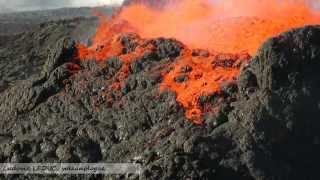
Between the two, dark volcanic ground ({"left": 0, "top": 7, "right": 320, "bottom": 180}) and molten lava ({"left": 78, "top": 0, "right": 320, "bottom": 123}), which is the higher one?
molten lava ({"left": 78, "top": 0, "right": 320, "bottom": 123})

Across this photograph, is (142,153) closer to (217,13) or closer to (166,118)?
(166,118)

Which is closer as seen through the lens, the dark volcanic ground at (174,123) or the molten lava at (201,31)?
the dark volcanic ground at (174,123)

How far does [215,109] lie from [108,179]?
433 cm

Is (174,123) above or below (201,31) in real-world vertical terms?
below

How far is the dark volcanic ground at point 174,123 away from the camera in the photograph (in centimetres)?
2573

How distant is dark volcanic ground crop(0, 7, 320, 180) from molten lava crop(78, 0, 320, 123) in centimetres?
58

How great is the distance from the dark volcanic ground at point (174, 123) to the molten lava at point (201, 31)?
1.91ft

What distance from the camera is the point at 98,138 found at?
28.8 meters

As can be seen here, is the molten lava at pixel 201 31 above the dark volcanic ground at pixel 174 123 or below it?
above

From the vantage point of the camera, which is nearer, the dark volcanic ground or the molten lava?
the dark volcanic ground

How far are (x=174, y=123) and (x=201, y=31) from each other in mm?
6976

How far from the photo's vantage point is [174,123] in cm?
2761

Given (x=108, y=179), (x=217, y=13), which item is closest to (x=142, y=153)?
(x=108, y=179)

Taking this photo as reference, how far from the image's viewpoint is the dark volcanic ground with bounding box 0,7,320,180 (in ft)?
84.4
